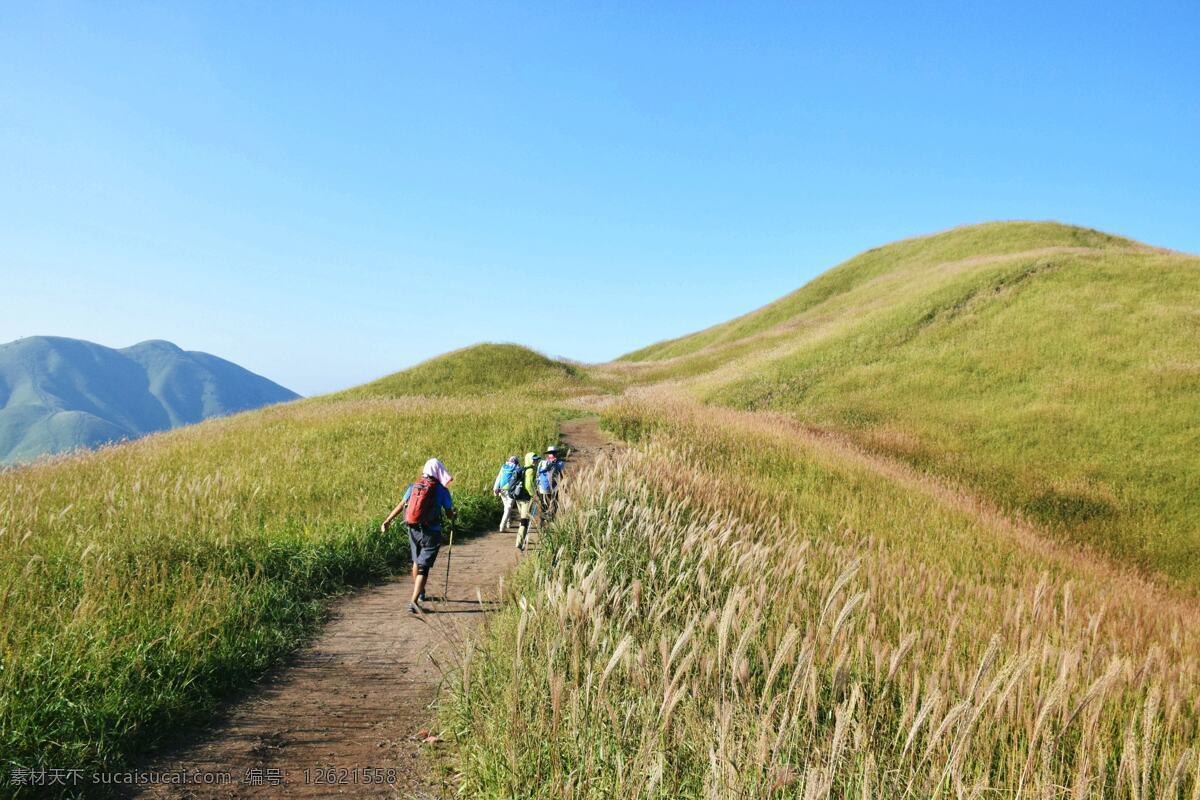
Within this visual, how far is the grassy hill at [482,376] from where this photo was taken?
36.1 m

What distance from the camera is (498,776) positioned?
3.06 m

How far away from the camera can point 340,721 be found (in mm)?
4598

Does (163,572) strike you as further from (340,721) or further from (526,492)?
(526,492)

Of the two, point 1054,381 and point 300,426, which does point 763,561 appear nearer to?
point 300,426

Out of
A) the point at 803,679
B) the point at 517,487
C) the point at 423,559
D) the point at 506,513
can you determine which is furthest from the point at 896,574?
the point at 506,513

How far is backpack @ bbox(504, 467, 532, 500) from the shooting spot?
10.6 m

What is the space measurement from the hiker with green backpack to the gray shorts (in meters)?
2.03

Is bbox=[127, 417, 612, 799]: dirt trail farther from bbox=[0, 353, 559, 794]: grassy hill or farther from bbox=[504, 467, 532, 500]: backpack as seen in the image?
bbox=[504, 467, 532, 500]: backpack

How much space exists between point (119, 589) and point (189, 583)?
0.57m

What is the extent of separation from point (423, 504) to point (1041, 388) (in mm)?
23319

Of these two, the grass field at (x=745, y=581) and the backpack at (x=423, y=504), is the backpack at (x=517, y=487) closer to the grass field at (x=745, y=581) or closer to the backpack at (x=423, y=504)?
the grass field at (x=745, y=581)

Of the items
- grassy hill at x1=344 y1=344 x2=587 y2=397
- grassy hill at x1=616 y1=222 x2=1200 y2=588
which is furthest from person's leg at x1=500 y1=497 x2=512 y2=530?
grassy hill at x1=344 y1=344 x2=587 y2=397

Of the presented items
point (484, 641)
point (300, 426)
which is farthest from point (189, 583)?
point (300, 426)

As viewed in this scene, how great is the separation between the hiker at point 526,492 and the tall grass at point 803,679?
2410 mm
